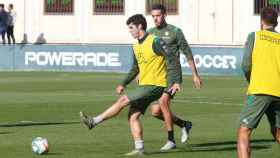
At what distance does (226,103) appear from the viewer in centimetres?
2506

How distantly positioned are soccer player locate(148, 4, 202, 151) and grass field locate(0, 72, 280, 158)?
27 cm

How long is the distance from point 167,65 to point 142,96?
0.60 metres

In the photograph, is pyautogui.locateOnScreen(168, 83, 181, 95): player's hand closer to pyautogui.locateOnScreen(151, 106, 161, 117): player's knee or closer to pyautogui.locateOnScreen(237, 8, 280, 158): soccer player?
pyautogui.locateOnScreen(151, 106, 161, 117): player's knee

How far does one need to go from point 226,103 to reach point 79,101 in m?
3.46

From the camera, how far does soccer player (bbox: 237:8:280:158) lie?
12.1 meters

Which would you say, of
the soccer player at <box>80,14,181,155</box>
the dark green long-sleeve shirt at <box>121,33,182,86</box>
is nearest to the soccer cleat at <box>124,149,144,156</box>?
the soccer player at <box>80,14,181,155</box>

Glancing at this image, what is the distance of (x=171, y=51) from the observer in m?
15.3

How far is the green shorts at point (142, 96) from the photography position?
1448 cm

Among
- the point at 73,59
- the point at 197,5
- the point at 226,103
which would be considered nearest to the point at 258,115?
the point at 226,103

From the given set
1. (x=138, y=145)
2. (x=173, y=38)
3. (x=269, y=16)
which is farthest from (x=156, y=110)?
(x=269, y=16)

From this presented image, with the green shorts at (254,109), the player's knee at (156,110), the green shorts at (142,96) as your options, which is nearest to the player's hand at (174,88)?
the green shorts at (142,96)

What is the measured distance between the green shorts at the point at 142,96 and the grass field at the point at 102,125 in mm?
656

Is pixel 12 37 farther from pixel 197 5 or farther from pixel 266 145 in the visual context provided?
pixel 266 145

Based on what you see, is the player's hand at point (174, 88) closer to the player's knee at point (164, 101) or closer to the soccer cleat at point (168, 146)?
the player's knee at point (164, 101)
